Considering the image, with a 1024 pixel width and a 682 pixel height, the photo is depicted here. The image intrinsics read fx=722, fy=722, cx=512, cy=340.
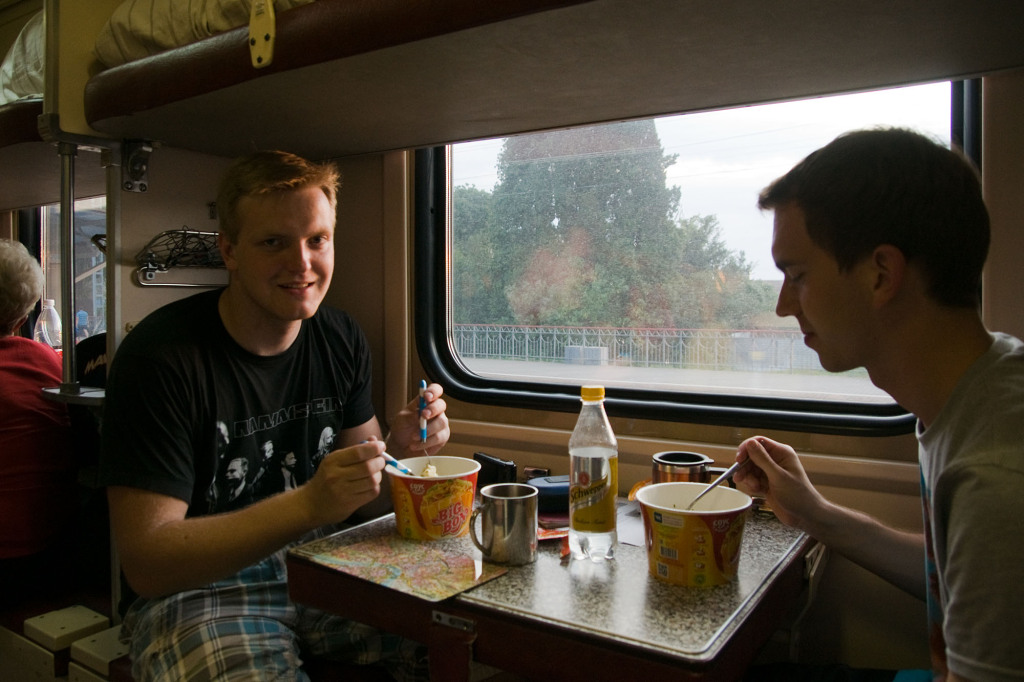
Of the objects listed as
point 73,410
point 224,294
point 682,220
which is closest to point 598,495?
point 682,220

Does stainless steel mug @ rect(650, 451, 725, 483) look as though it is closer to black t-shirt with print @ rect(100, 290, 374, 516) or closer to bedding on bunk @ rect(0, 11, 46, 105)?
black t-shirt with print @ rect(100, 290, 374, 516)

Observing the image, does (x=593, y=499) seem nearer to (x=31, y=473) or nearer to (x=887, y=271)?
(x=887, y=271)

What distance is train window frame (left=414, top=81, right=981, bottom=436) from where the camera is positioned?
1.60m

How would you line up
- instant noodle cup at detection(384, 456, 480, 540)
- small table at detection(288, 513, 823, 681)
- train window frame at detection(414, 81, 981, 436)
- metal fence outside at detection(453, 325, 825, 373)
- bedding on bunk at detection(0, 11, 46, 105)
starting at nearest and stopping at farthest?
small table at detection(288, 513, 823, 681)
instant noodle cup at detection(384, 456, 480, 540)
train window frame at detection(414, 81, 981, 436)
metal fence outside at detection(453, 325, 825, 373)
bedding on bunk at detection(0, 11, 46, 105)

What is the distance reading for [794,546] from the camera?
1.30m

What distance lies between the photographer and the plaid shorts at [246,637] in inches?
53.9

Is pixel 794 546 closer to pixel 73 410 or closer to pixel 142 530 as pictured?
pixel 142 530

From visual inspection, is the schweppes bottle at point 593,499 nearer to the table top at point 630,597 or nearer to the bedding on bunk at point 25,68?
the table top at point 630,597

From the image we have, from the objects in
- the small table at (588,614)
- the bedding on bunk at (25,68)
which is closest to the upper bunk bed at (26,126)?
the bedding on bunk at (25,68)

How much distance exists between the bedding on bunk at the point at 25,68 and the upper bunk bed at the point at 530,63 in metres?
0.55

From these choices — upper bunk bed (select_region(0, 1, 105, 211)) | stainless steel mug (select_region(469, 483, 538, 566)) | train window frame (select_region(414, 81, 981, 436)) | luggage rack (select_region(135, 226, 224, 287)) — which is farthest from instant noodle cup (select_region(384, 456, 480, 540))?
upper bunk bed (select_region(0, 1, 105, 211))

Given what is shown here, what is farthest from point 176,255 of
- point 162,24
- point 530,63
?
point 530,63

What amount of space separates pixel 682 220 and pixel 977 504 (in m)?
1.21

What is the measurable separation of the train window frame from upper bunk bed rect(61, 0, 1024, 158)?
328mm
